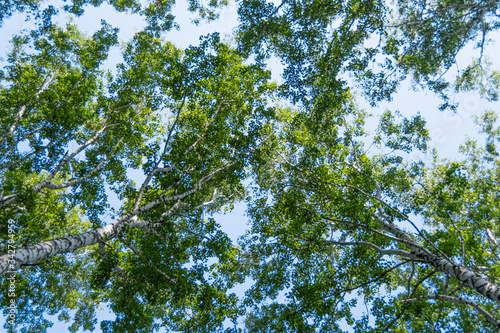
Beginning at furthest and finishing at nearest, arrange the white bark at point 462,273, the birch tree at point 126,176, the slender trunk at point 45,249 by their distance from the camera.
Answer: the birch tree at point 126,176, the white bark at point 462,273, the slender trunk at point 45,249

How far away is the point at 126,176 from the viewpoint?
474 inches

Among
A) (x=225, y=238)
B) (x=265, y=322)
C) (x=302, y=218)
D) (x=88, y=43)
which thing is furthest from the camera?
(x=88, y=43)

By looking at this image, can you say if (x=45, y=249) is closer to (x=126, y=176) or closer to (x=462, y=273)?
(x=126, y=176)

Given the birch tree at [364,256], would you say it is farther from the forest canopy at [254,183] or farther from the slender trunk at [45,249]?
the slender trunk at [45,249]

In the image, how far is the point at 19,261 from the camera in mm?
4949

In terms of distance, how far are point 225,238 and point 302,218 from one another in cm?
277

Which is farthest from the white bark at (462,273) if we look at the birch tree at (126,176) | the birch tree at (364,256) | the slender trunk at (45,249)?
the slender trunk at (45,249)

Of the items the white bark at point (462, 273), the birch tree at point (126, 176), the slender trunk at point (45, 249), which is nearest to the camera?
the slender trunk at point (45, 249)

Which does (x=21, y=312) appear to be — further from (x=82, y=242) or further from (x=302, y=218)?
(x=302, y=218)

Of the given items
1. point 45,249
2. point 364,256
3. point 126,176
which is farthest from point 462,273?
point 126,176

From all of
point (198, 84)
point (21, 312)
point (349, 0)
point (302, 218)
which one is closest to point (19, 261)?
point (302, 218)

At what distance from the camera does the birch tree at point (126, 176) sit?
26.2 ft

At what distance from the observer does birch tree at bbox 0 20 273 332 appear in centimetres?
800

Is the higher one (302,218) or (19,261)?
(302,218)
